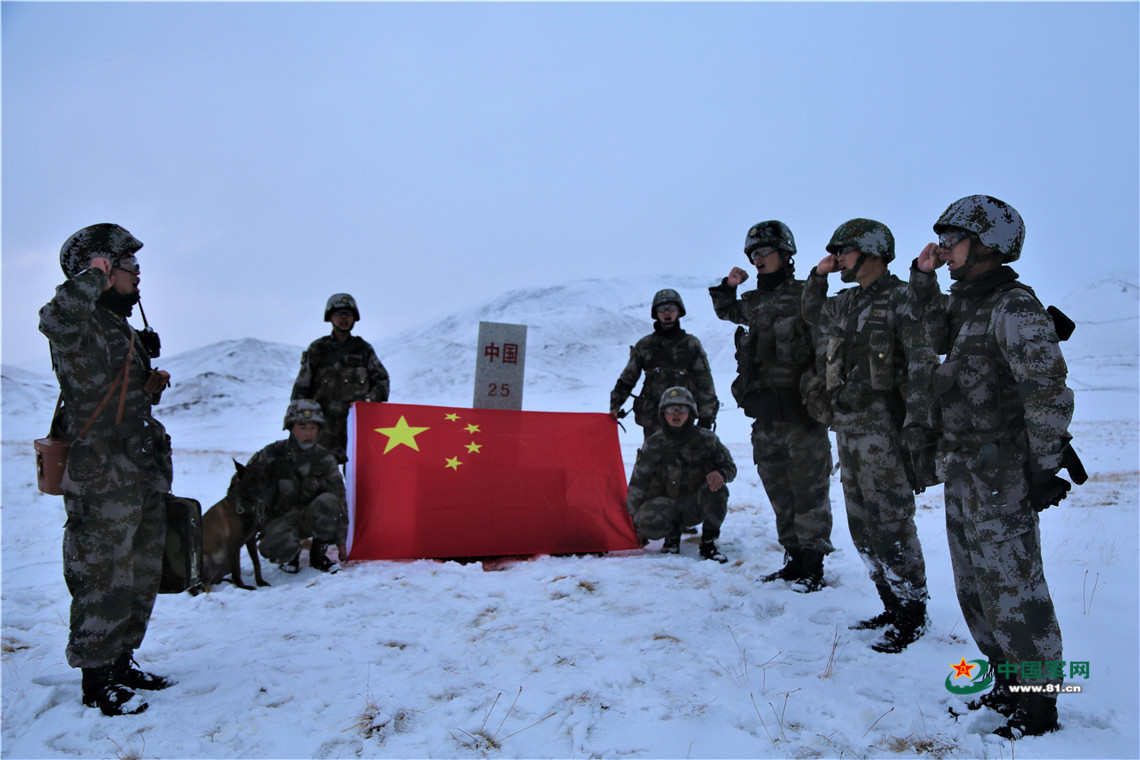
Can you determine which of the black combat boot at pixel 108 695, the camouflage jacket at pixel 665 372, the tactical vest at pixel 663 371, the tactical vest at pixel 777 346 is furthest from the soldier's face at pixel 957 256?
the black combat boot at pixel 108 695

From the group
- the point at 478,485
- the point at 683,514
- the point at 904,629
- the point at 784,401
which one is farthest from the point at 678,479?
the point at 904,629

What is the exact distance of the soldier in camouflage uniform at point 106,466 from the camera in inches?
129

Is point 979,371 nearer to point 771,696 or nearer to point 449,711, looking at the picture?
point 771,696

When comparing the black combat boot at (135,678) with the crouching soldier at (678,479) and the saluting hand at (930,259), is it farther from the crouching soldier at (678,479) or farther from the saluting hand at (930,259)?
the saluting hand at (930,259)

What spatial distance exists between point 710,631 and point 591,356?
A: 295 ft

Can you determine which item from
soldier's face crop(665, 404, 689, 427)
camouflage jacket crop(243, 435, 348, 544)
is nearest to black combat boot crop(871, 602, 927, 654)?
soldier's face crop(665, 404, 689, 427)

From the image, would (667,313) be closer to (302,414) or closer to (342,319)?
(342,319)

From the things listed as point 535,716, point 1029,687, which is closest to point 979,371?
point 1029,687

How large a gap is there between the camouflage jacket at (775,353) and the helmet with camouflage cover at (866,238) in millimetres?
784

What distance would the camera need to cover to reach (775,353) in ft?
17.6

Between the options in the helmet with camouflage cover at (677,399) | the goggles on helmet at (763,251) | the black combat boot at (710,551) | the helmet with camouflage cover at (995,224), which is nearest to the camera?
the helmet with camouflage cover at (995,224)

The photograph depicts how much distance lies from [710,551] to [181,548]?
435 cm

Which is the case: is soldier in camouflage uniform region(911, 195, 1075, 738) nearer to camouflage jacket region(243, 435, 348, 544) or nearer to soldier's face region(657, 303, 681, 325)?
soldier's face region(657, 303, 681, 325)

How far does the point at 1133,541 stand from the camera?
6.03 metres
